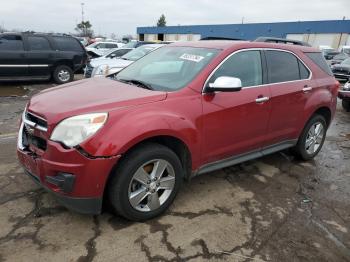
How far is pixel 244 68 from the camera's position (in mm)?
3883

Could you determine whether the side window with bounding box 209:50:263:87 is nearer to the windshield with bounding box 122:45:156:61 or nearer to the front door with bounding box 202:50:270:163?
the front door with bounding box 202:50:270:163

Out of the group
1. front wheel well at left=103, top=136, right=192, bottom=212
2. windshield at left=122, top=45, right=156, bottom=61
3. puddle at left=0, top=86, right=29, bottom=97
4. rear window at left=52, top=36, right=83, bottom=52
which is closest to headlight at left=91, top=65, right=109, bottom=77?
windshield at left=122, top=45, right=156, bottom=61

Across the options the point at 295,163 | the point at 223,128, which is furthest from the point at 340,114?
the point at 223,128

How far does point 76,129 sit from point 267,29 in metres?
50.0

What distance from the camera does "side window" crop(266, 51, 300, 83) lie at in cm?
416

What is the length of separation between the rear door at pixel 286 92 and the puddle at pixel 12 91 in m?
8.01

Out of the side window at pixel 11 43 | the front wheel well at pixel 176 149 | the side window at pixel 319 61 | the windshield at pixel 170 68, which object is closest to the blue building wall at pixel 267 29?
the side window at pixel 11 43

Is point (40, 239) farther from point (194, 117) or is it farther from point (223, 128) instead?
point (223, 128)

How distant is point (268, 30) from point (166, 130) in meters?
49.2

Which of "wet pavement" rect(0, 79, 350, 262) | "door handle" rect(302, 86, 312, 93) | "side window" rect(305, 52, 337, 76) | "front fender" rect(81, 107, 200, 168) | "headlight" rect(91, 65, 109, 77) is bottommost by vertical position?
"wet pavement" rect(0, 79, 350, 262)

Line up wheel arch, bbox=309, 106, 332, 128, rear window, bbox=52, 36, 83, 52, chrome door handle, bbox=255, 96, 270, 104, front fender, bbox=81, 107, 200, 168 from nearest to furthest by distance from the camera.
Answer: front fender, bbox=81, 107, 200, 168 < chrome door handle, bbox=255, 96, 270, 104 < wheel arch, bbox=309, 106, 332, 128 < rear window, bbox=52, 36, 83, 52

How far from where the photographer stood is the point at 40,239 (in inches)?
114

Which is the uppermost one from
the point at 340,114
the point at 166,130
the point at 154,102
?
the point at 154,102

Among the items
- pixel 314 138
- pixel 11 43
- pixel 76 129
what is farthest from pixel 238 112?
pixel 11 43
